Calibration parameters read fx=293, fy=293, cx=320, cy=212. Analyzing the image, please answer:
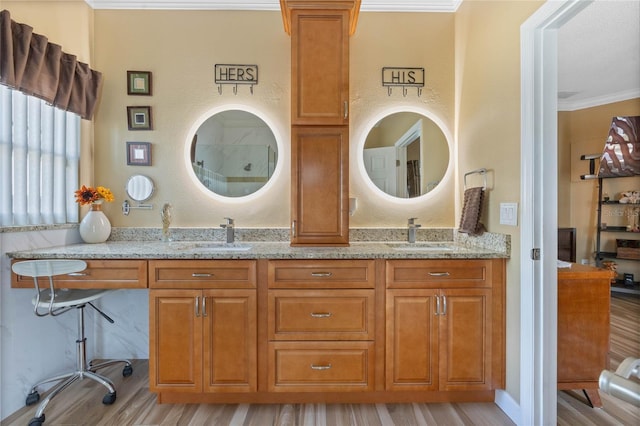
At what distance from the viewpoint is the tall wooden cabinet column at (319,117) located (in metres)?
1.97

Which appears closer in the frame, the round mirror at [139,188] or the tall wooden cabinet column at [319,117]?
the tall wooden cabinet column at [319,117]

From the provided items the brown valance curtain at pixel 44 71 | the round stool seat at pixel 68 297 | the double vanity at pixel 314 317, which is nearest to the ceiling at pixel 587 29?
the brown valance curtain at pixel 44 71

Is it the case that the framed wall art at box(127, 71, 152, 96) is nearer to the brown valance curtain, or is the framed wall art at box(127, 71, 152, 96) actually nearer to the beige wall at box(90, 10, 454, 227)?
the beige wall at box(90, 10, 454, 227)

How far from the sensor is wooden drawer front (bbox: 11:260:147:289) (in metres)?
1.70

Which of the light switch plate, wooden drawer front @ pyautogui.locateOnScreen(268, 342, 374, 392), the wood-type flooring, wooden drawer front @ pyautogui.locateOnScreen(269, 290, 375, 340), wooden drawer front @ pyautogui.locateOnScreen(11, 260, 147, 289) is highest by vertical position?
the light switch plate

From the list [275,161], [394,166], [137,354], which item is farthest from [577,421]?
[137,354]

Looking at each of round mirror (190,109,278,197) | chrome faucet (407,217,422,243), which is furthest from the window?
chrome faucet (407,217,422,243)

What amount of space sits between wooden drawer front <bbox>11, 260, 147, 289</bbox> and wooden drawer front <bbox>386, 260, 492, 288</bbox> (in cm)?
146

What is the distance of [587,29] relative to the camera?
2.42 meters

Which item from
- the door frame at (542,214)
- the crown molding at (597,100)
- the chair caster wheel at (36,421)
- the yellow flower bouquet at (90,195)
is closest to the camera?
the door frame at (542,214)

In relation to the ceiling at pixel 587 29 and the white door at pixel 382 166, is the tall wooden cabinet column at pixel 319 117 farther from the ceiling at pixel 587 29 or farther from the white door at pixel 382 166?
the ceiling at pixel 587 29

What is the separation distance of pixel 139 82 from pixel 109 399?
2.24m

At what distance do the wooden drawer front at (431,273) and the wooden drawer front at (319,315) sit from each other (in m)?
0.19

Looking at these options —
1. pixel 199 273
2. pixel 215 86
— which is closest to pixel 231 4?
pixel 215 86
